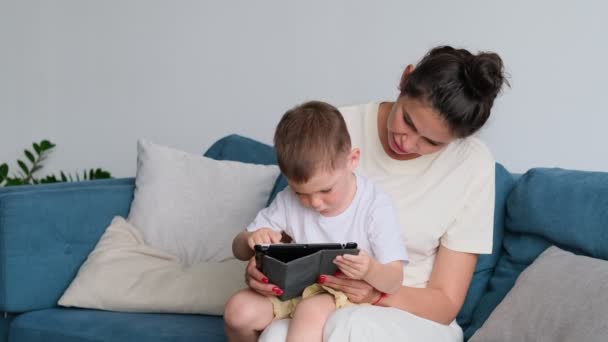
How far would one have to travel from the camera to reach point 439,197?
6.91 ft

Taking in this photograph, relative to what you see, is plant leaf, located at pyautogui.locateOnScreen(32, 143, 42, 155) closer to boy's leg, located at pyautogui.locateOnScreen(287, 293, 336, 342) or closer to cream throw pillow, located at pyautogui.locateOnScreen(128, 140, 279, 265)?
cream throw pillow, located at pyautogui.locateOnScreen(128, 140, 279, 265)

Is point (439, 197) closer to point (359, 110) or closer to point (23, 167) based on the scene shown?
point (359, 110)

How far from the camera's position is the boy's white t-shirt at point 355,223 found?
1.85m

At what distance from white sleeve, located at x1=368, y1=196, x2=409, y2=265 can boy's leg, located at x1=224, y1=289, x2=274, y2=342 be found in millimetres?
271

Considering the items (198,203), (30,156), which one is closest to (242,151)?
(198,203)

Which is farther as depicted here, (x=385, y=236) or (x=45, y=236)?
(x=45, y=236)

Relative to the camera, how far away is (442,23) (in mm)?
2914

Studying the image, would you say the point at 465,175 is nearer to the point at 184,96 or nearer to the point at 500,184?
the point at 500,184

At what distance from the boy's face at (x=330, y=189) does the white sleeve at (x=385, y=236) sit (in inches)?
3.0

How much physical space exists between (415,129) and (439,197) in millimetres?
215

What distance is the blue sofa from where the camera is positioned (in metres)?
2.23

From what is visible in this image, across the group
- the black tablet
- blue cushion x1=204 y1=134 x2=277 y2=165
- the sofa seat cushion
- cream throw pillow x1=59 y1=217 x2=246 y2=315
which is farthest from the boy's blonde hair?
blue cushion x1=204 y1=134 x2=277 y2=165

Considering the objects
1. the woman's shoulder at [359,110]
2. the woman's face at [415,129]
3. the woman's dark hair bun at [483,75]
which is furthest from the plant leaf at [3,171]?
the woman's dark hair bun at [483,75]

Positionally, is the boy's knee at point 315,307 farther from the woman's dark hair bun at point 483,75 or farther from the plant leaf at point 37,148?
the plant leaf at point 37,148
